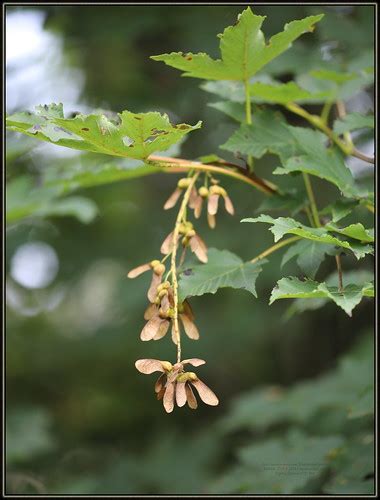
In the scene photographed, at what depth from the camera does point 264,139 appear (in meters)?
1.48

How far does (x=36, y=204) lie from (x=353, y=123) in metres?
1.13

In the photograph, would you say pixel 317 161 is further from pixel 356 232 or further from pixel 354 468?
pixel 354 468

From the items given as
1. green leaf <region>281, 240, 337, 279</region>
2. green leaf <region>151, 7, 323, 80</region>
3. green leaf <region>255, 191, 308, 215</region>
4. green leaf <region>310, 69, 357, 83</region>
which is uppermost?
green leaf <region>310, 69, 357, 83</region>

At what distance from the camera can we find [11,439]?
3.11 metres

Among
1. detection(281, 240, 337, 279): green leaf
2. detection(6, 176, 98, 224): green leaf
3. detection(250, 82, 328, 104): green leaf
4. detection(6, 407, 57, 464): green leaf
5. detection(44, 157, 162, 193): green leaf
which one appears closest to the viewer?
detection(281, 240, 337, 279): green leaf

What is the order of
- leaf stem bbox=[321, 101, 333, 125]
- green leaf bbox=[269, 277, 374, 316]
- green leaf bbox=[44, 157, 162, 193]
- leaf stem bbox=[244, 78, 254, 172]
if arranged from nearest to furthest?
green leaf bbox=[269, 277, 374, 316] → leaf stem bbox=[244, 78, 254, 172] → green leaf bbox=[44, 157, 162, 193] → leaf stem bbox=[321, 101, 333, 125]

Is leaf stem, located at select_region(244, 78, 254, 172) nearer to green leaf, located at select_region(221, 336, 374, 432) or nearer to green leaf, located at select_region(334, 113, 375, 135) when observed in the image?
green leaf, located at select_region(334, 113, 375, 135)

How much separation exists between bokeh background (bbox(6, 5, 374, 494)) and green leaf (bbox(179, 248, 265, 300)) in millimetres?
1046

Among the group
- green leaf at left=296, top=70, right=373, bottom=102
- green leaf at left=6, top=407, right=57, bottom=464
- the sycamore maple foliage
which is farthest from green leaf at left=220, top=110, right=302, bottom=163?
green leaf at left=6, top=407, right=57, bottom=464

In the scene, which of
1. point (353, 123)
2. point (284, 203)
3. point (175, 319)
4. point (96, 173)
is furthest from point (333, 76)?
point (175, 319)

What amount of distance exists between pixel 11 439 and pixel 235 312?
1.54m

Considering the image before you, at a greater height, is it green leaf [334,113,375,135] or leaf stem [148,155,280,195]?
green leaf [334,113,375,135]

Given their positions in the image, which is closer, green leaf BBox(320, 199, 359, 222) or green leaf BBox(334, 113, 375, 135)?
green leaf BBox(320, 199, 359, 222)

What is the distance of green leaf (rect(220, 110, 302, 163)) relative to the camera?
1444 mm
